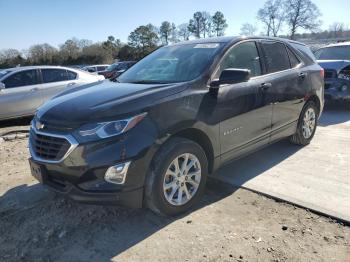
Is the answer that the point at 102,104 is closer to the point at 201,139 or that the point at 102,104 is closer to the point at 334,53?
the point at 201,139

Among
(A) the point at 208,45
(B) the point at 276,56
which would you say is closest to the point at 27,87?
(A) the point at 208,45

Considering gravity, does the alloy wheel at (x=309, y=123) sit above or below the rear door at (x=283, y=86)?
below

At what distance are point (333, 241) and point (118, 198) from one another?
1923 mm

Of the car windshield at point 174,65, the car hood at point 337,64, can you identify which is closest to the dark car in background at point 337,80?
the car hood at point 337,64

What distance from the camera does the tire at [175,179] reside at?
336 cm

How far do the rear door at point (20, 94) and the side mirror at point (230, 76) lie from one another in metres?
6.79

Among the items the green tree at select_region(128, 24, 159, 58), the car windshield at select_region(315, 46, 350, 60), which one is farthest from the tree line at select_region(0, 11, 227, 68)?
the car windshield at select_region(315, 46, 350, 60)

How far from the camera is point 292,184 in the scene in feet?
14.3

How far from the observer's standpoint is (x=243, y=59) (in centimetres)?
449

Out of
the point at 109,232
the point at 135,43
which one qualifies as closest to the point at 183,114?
the point at 109,232

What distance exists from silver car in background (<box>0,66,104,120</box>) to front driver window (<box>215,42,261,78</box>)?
21.4 feet

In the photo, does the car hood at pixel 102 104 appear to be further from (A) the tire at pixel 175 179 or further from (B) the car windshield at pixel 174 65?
(A) the tire at pixel 175 179

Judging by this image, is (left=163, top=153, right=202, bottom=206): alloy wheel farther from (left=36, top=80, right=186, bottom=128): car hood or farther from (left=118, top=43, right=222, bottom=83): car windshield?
(left=118, top=43, right=222, bottom=83): car windshield

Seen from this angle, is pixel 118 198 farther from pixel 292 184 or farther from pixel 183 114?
pixel 292 184
